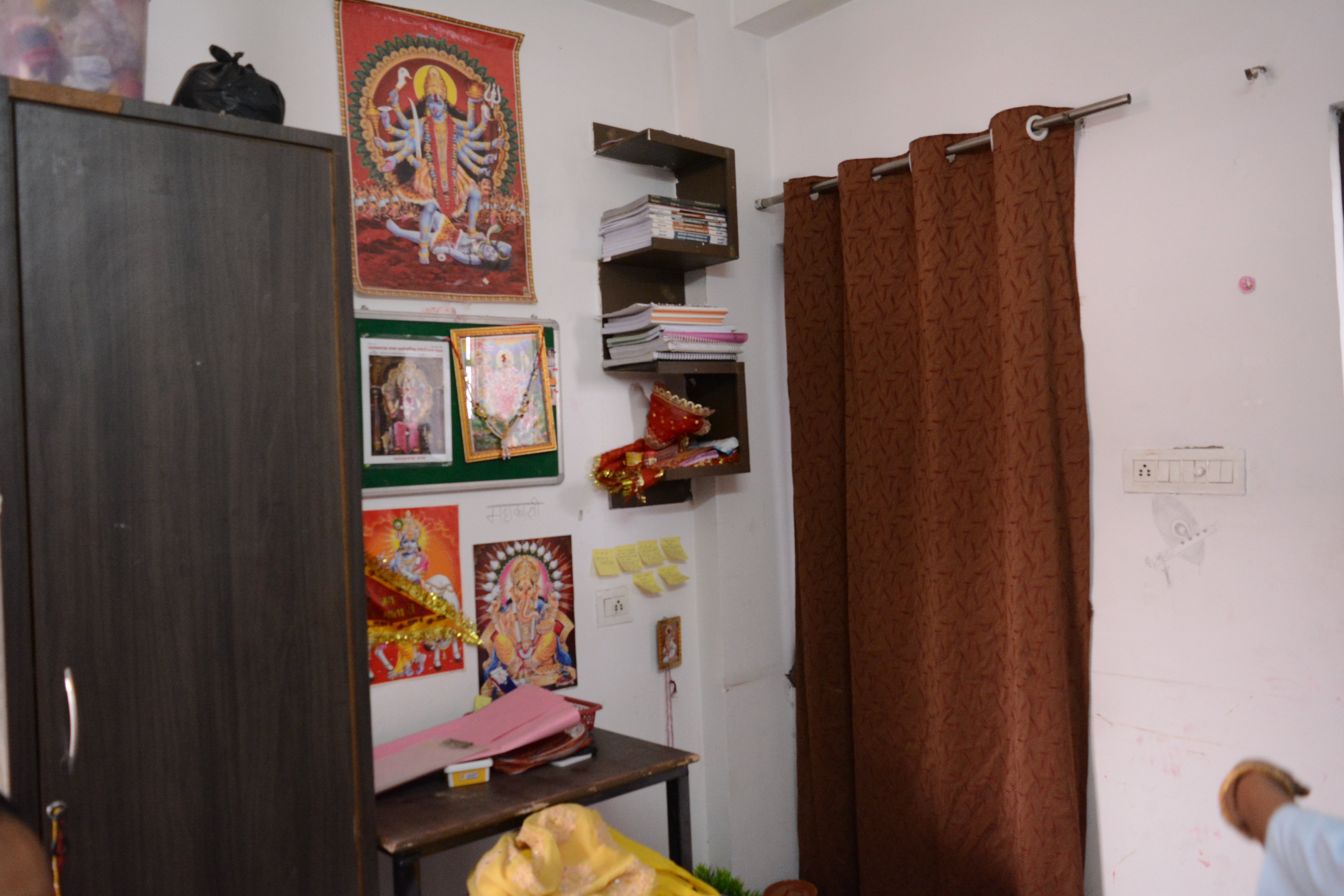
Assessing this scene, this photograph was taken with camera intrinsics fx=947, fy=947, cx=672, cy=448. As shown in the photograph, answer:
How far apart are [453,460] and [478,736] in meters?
0.66

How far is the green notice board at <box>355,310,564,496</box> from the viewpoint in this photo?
2.22 m

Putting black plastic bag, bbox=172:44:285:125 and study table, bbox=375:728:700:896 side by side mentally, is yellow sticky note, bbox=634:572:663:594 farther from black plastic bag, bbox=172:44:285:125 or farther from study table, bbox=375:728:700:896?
black plastic bag, bbox=172:44:285:125

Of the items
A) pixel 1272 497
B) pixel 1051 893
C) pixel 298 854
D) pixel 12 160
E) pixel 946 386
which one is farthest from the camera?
pixel 946 386

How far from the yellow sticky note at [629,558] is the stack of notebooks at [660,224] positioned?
2.69ft

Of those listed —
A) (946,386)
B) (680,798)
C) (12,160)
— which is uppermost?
(12,160)

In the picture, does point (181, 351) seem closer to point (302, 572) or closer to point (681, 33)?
point (302, 572)

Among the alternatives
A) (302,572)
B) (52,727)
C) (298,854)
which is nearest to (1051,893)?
(298,854)

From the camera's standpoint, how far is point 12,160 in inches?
52.6

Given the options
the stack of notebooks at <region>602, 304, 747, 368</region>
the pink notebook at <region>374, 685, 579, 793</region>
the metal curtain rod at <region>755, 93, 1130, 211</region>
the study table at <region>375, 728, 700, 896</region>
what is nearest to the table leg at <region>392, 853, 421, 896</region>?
the study table at <region>375, 728, 700, 896</region>

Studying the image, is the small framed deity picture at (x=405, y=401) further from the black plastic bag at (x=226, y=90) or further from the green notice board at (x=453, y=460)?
the black plastic bag at (x=226, y=90)

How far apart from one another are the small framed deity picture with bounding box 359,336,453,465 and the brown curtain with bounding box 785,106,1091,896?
107cm

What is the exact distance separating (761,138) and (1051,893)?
226cm

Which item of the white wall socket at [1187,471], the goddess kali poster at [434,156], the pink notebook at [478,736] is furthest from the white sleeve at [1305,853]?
the goddess kali poster at [434,156]

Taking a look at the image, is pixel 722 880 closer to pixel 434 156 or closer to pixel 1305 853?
pixel 1305 853
